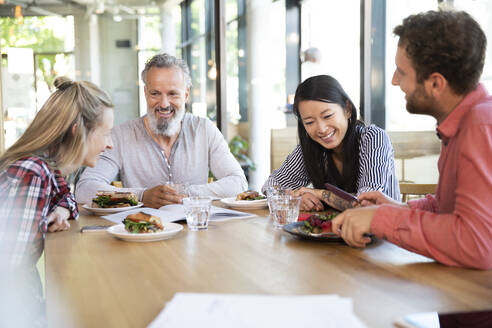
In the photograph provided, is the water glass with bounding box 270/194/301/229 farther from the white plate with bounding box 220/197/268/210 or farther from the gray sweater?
the gray sweater

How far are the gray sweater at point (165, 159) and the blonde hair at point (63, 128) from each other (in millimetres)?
1033

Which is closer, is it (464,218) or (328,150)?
(464,218)

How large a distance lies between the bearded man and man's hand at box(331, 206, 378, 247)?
4.57 ft

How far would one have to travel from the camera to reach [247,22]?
659cm

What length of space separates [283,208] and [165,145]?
1448 millimetres

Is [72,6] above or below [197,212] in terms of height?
above

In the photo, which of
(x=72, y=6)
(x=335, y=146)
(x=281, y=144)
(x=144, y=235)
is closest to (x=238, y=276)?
(x=144, y=235)

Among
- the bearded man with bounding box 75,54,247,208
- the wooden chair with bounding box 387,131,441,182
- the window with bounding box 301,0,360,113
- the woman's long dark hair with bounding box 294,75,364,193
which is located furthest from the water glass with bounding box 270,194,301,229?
the window with bounding box 301,0,360,113

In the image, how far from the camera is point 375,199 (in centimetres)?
167

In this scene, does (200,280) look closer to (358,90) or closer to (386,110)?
(358,90)

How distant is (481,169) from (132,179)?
2110 millimetres

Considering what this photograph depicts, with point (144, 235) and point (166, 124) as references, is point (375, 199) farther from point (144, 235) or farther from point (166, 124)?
point (166, 124)

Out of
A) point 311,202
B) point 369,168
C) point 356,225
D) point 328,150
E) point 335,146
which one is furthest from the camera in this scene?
point 328,150

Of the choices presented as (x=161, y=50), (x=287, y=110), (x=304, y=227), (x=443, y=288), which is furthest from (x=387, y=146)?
(x=287, y=110)
